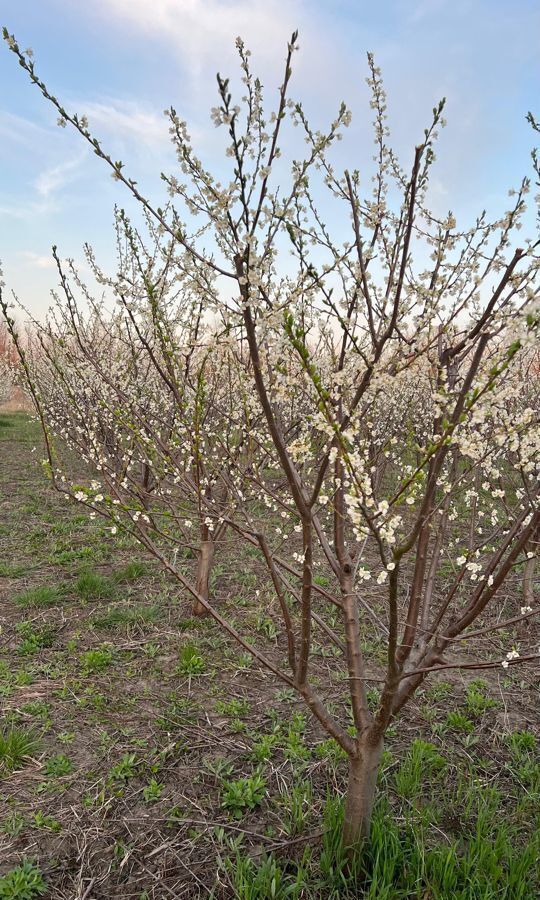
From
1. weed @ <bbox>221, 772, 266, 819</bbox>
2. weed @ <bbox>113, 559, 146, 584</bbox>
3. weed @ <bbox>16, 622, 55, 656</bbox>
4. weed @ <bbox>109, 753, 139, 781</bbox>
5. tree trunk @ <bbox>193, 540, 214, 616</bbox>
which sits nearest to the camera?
weed @ <bbox>221, 772, 266, 819</bbox>

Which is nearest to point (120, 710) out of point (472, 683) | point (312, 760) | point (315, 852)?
point (312, 760)

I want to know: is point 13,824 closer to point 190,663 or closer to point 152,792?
point 152,792

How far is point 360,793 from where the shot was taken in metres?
2.18

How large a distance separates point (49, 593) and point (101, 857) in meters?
2.66

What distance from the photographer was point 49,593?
464 cm

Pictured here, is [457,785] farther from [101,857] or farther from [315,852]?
[101,857]

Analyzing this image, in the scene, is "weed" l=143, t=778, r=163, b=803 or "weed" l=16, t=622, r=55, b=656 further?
"weed" l=16, t=622, r=55, b=656

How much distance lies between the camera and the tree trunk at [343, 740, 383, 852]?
2180mm

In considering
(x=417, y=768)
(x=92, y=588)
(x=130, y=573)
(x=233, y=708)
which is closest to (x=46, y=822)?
(x=233, y=708)

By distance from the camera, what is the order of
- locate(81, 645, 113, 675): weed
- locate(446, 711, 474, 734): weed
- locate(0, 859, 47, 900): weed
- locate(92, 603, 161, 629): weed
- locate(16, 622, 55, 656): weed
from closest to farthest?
locate(0, 859, 47, 900): weed → locate(446, 711, 474, 734): weed → locate(81, 645, 113, 675): weed → locate(16, 622, 55, 656): weed → locate(92, 603, 161, 629): weed

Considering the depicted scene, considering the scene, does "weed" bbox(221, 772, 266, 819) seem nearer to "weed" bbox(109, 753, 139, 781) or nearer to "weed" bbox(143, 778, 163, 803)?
"weed" bbox(143, 778, 163, 803)

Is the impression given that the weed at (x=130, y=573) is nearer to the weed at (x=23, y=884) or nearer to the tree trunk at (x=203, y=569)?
the tree trunk at (x=203, y=569)

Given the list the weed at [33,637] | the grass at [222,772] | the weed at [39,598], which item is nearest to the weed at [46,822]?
the grass at [222,772]

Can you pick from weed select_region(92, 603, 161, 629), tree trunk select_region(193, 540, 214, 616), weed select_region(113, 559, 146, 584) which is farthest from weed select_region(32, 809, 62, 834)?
weed select_region(113, 559, 146, 584)
